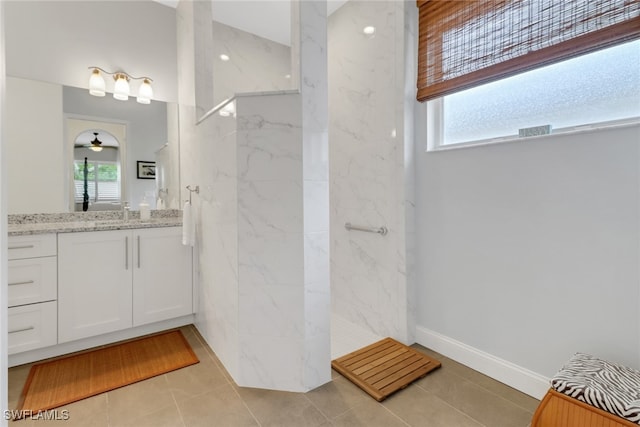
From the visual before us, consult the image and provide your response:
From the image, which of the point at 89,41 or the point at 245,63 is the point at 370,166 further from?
the point at 89,41

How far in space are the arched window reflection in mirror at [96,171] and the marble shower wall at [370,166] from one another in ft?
6.12

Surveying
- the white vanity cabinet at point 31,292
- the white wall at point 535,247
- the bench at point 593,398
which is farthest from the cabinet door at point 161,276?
the bench at point 593,398

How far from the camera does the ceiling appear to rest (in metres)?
2.79

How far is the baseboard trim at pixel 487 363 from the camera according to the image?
A: 1.68 metres

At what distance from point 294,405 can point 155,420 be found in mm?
673

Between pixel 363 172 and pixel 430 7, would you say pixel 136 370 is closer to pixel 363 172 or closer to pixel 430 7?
pixel 363 172

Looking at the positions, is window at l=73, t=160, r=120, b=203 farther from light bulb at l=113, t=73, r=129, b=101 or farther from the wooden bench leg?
the wooden bench leg

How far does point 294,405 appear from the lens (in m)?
1.63

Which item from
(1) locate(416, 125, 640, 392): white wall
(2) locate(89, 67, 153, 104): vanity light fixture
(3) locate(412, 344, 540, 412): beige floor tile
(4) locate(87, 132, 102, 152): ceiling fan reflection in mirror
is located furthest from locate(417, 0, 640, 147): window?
(4) locate(87, 132, 102, 152): ceiling fan reflection in mirror

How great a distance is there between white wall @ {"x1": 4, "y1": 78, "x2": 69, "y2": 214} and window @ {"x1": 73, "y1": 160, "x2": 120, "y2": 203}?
0.09 metres

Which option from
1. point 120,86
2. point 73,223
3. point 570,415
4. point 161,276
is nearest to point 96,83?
point 120,86

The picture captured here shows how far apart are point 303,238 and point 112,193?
1.94 metres

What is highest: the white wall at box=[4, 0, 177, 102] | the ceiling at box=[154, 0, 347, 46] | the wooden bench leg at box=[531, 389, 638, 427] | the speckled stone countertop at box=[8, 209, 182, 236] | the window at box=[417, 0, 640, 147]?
the ceiling at box=[154, 0, 347, 46]

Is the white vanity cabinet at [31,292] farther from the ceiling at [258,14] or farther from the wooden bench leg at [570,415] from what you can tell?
the wooden bench leg at [570,415]
